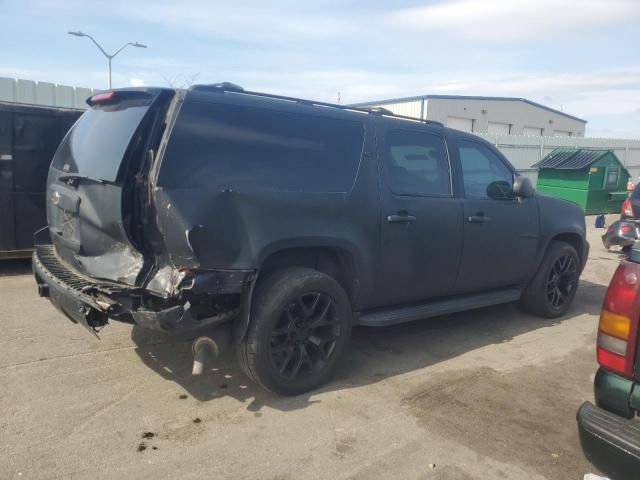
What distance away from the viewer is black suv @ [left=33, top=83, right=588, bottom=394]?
3297mm

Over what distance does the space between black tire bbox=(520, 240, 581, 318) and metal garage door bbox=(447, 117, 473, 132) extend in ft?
96.4

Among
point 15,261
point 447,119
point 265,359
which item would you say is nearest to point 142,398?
point 265,359

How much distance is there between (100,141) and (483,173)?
3410 mm

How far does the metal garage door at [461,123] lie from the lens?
34.3 m

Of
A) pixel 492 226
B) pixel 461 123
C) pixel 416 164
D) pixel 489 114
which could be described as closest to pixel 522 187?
pixel 492 226

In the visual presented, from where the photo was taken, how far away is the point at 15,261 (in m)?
8.15

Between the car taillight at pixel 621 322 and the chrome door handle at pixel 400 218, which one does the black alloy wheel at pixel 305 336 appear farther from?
the car taillight at pixel 621 322

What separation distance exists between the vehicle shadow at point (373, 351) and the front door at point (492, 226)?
0.51 m

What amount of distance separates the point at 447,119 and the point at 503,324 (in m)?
29.9

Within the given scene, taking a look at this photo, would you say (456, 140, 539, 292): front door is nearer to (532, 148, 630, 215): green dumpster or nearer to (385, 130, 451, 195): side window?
(385, 130, 451, 195): side window

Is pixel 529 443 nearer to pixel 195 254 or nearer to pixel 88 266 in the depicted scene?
pixel 195 254

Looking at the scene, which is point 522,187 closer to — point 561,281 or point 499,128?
point 561,281

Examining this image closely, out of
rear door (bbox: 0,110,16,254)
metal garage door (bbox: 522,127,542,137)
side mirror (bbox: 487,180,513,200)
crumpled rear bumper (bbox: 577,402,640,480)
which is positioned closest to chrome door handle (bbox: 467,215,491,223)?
side mirror (bbox: 487,180,513,200)

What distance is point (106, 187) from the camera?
136 inches
